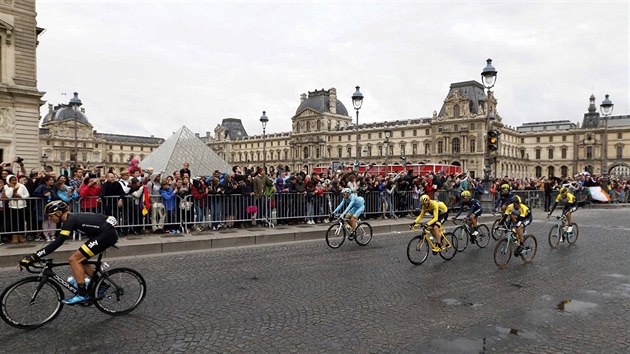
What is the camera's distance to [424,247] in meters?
9.05

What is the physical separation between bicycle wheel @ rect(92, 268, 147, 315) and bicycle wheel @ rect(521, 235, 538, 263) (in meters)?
7.87

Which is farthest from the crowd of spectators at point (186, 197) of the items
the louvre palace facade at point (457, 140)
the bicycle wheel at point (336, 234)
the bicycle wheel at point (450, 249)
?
the louvre palace facade at point (457, 140)

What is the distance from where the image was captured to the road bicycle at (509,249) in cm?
870

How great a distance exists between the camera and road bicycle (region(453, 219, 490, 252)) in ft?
34.1

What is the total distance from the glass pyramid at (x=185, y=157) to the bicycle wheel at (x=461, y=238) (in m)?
14.5

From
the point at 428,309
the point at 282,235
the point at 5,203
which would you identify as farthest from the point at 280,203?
the point at 428,309

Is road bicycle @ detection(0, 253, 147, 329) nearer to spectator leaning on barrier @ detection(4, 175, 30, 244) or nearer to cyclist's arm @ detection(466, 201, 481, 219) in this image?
spectator leaning on barrier @ detection(4, 175, 30, 244)

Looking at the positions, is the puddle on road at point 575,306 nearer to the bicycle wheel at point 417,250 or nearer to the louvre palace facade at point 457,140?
the bicycle wheel at point 417,250

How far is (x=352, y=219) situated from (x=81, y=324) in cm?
705

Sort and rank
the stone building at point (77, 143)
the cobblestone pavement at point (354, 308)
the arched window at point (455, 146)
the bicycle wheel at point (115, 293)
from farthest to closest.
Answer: the stone building at point (77, 143) → the arched window at point (455, 146) → the bicycle wheel at point (115, 293) → the cobblestone pavement at point (354, 308)

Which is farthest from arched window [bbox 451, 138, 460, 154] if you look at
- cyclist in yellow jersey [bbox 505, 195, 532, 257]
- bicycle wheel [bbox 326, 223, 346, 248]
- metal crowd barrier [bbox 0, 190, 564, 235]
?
cyclist in yellow jersey [bbox 505, 195, 532, 257]

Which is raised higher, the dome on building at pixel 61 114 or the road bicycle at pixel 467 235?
the dome on building at pixel 61 114

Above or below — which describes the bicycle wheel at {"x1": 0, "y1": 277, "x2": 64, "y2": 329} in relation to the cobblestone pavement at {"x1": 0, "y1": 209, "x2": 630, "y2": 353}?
above

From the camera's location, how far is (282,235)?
11.9 m
